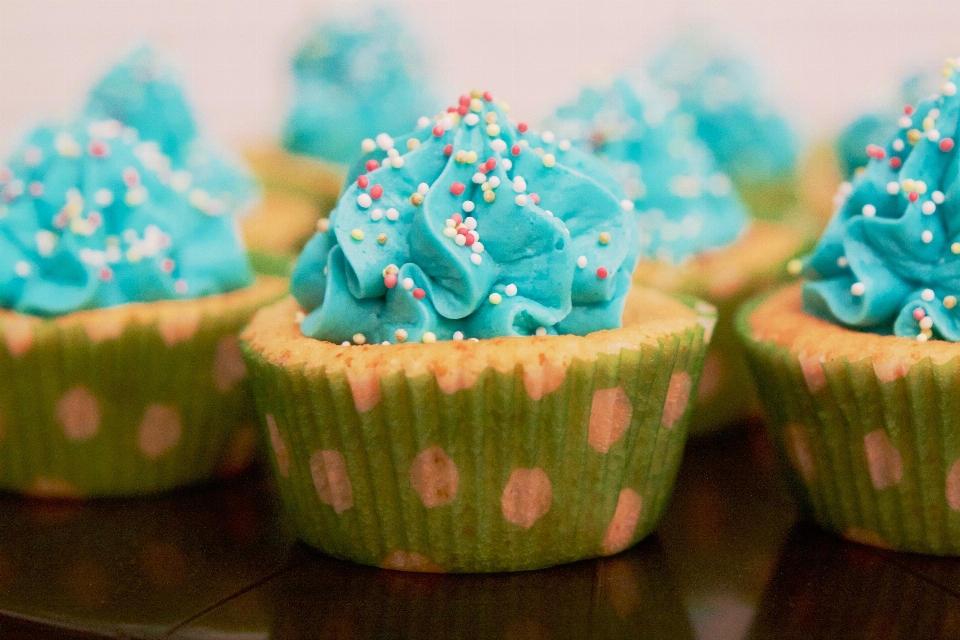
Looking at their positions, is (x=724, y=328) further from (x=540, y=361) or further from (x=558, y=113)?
(x=540, y=361)

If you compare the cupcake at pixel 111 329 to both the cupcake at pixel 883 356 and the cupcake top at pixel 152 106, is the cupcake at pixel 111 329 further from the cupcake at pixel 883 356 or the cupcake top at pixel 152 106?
the cupcake at pixel 883 356

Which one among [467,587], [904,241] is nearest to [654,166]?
[904,241]

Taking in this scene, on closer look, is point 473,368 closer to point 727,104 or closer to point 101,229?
point 101,229

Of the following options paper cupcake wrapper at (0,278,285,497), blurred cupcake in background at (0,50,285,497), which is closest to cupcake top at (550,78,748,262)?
blurred cupcake in background at (0,50,285,497)

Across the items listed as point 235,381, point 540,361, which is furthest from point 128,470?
point 540,361

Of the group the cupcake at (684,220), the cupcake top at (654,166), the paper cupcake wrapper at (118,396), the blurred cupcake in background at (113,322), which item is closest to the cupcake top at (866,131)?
the cupcake at (684,220)

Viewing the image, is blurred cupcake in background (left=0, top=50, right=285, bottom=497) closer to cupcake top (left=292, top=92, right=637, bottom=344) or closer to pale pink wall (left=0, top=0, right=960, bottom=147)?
cupcake top (left=292, top=92, right=637, bottom=344)
